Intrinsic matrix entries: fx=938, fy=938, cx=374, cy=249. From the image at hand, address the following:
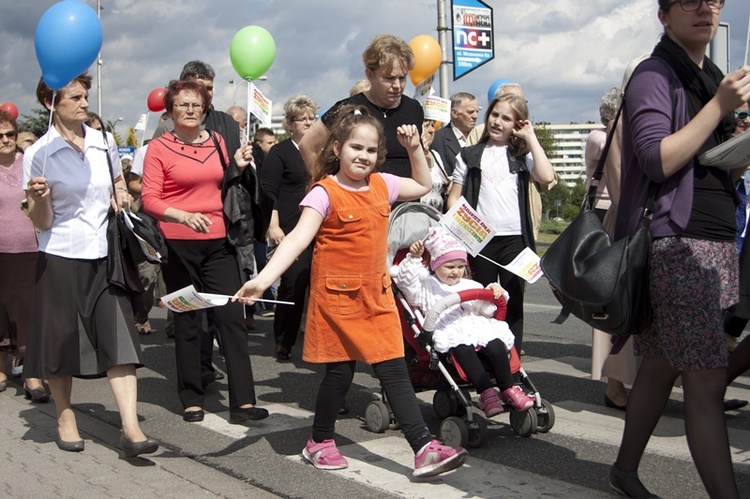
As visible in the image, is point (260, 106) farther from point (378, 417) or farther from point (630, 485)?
point (630, 485)

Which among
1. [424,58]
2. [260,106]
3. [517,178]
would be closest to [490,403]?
[517,178]

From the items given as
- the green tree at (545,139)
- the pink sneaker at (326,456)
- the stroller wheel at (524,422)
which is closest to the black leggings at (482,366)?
the stroller wheel at (524,422)

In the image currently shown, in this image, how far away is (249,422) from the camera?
19.0 feet

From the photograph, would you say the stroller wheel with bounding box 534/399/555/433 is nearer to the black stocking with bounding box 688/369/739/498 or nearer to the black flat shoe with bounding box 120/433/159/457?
the black stocking with bounding box 688/369/739/498

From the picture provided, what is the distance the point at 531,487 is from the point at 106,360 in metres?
2.44

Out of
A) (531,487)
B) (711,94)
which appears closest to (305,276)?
(531,487)

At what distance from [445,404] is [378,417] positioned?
0.40 m

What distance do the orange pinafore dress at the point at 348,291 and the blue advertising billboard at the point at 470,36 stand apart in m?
11.7

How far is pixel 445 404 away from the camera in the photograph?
5.34 m

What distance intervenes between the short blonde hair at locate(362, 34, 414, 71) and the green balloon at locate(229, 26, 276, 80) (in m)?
2.52

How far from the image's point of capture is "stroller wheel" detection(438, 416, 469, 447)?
4887 mm

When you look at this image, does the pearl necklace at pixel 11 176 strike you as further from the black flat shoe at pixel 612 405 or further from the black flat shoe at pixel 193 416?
the black flat shoe at pixel 612 405

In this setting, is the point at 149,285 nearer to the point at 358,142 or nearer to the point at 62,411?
the point at 62,411

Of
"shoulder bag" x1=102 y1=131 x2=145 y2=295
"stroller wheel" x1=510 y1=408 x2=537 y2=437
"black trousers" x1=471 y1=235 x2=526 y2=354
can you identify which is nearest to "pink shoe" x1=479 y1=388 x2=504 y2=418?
"stroller wheel" x1=510 y1=408 x2=537 y2=437
